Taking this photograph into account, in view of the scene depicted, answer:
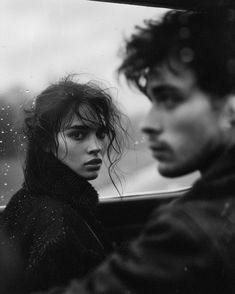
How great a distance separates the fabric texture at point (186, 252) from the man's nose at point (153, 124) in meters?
0.15

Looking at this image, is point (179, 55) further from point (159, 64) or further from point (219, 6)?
point (219, 6)

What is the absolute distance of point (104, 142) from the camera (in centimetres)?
179

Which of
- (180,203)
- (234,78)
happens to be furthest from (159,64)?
(180,203)

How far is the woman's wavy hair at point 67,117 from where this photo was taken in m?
1.68

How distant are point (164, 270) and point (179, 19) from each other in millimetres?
560

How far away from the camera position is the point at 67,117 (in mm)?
1725

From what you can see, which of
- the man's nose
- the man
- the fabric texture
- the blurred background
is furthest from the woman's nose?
the fabric texture

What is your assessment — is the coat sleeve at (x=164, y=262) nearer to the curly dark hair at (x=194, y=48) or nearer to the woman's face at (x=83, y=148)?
the curly dark hair at (x=194, y=48)

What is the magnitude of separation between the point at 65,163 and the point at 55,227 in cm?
24

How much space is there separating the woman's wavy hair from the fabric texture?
730mm

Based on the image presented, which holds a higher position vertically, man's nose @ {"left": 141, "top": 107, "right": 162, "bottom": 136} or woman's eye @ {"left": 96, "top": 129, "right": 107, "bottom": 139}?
man's nose @ {"left": 141, "top": 107, "right": 162, "bottom": 136}

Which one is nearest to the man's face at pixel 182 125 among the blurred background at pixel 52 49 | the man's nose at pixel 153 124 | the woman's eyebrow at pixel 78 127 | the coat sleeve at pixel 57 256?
the man's nose at pixel 153 124

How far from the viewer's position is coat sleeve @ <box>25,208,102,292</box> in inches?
58.4

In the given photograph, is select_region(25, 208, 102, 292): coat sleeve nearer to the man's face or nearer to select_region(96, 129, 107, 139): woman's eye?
select_region(96, 129, 107, 139): woman's eye
